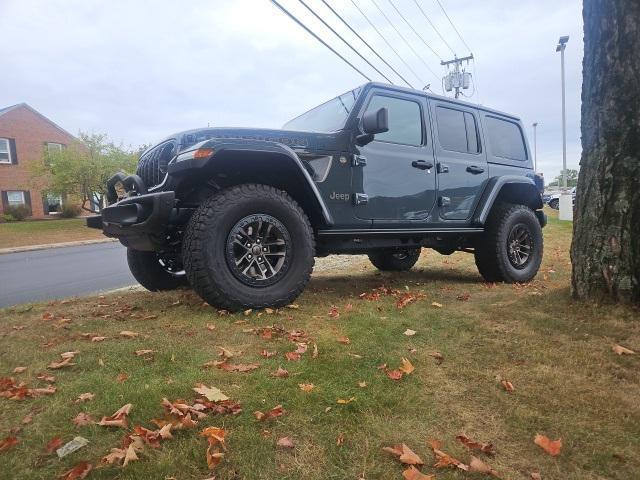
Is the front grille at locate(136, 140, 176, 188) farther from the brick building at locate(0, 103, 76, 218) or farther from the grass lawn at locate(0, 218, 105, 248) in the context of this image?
the brick building at locate(0, 103, 76, 218)

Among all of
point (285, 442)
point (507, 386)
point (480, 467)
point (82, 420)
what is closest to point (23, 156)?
point (82, 420)

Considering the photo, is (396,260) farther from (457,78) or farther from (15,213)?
(15,213)

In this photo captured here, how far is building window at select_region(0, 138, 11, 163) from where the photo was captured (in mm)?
29250

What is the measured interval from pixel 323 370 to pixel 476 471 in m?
0.97

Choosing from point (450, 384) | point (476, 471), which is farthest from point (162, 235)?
point (476, 471)

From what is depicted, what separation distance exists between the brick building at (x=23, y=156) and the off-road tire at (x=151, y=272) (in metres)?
27.6

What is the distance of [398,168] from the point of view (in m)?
4.59

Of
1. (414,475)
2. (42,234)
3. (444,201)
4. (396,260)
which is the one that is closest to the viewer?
(414,475)

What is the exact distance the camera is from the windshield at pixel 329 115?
14.7 feet

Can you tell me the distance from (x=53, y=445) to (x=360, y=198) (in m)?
3.11

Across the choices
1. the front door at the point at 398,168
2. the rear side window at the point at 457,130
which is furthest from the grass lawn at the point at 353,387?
the rear side window at the point at 457,130

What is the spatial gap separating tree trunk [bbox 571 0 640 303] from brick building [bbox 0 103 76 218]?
101 ft

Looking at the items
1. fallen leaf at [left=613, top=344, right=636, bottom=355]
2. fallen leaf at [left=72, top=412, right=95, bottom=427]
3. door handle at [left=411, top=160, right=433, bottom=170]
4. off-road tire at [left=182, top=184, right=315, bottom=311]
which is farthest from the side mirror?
fallen leaf at [left=72, top=412, right=95, bottom=427]

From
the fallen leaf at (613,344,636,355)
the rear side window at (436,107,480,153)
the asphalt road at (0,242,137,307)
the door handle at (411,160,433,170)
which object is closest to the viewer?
the fallen leaf at (613,344,636,355)
